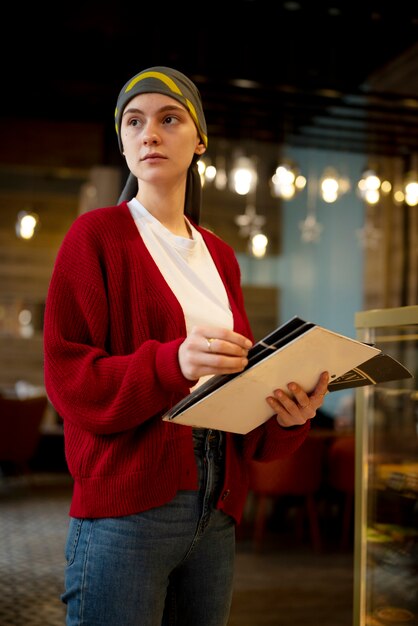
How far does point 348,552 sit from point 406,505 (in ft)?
12.2

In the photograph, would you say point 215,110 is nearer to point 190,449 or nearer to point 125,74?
point 125,74

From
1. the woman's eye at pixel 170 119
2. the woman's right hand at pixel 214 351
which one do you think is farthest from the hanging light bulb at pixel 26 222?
the woman's right hand at pixel 214 351

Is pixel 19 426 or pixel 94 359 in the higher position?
pixel 94 359

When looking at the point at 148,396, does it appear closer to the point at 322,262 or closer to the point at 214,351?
the point at 214,351

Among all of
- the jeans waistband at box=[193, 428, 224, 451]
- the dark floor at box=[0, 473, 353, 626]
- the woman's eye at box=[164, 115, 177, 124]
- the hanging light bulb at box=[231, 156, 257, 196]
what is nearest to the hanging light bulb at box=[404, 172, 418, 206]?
the hanging light bulb at box=[231, 156, 257, 196]

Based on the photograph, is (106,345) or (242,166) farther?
(242,166)

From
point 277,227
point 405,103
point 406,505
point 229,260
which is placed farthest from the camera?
point 277,227

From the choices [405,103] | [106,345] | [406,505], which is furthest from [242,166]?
[106,345]

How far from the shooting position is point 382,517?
1.79 m

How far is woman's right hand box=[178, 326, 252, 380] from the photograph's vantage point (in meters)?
0.95

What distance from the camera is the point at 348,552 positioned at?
5.28 meters

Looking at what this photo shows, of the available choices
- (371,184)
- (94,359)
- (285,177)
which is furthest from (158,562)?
(371,184)

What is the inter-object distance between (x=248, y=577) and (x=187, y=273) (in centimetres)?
367

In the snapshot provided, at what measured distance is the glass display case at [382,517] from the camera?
1.77 m
